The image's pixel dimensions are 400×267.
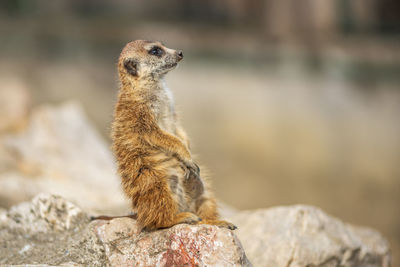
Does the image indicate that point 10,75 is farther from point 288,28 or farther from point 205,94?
point 288,28

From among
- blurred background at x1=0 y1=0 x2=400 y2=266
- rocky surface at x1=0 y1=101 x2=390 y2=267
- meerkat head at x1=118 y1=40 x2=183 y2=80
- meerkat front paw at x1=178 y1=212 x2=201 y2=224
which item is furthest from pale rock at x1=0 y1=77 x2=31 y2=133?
meerkat front paw at x1=178 y1=212 x2=201 y2=224

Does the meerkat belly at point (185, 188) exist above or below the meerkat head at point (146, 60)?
below

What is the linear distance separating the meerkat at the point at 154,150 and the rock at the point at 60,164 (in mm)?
1036

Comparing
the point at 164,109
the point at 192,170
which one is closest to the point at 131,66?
the point at 164,109

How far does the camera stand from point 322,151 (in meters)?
5.43

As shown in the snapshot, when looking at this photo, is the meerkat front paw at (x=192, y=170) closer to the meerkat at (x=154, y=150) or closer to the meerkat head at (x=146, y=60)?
the meerkat at (x=154, y=150)

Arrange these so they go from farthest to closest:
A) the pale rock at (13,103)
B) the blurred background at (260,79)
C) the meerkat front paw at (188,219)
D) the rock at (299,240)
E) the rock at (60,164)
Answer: the blurred background at (260,79)
the pale rock at (13,103)
the rock at (60,164)
the rock at (299,240)
the meerkat front paw at (188,219)

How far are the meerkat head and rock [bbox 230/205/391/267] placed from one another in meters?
1.02

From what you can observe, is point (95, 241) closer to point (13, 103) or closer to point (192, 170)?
point (192, 170)

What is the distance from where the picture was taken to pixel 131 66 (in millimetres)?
2154

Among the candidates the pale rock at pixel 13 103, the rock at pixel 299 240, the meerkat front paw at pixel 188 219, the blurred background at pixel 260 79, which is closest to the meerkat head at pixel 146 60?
the meerkat front paw at pixel 188 219

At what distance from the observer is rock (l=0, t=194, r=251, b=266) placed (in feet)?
5.95

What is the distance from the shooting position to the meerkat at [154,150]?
6.38 feet

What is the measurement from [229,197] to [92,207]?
92.2 inches
